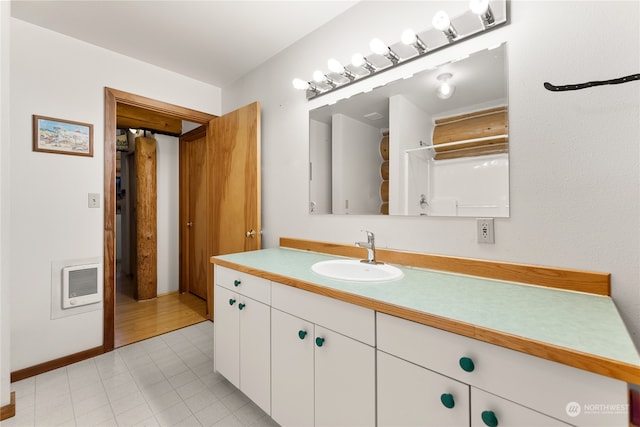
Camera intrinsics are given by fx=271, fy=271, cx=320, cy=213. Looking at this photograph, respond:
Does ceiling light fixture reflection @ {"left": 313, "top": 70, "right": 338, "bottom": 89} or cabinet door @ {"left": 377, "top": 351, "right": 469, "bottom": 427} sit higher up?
Result: ceiling light fixture reflection @ {"left": 313, "top": 70, "right": 338, "bottom": 89}

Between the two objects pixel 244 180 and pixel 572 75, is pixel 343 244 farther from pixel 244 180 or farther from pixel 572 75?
pixel 572 75

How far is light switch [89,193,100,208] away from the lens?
2157 millimetres

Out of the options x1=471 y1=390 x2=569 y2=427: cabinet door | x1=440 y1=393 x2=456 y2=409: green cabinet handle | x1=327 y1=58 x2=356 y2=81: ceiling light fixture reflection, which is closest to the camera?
x1=471 y1=390 x2=569 y2=427: cabinet door

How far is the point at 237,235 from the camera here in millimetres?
2480

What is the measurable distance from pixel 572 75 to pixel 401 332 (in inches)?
46.6

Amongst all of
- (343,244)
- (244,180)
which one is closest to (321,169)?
(343,244)

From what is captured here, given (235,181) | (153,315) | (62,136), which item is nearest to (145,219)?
(153,315)

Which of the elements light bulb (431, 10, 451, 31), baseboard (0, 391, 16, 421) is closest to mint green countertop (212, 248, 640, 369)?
light bulb (431, 10, 451, 31)

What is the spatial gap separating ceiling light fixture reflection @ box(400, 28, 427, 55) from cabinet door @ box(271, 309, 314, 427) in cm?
146

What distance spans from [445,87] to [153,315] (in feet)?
11.1

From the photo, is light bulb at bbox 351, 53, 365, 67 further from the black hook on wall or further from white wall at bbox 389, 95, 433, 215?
the black hook on wall

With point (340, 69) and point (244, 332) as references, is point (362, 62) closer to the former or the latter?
point (340, 69)

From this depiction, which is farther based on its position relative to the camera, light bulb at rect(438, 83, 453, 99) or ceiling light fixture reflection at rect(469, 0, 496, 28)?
light bulb at rect(438, 83, 453, 99)

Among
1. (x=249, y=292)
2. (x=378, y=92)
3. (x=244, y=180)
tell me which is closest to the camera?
(x=249, y=292)
